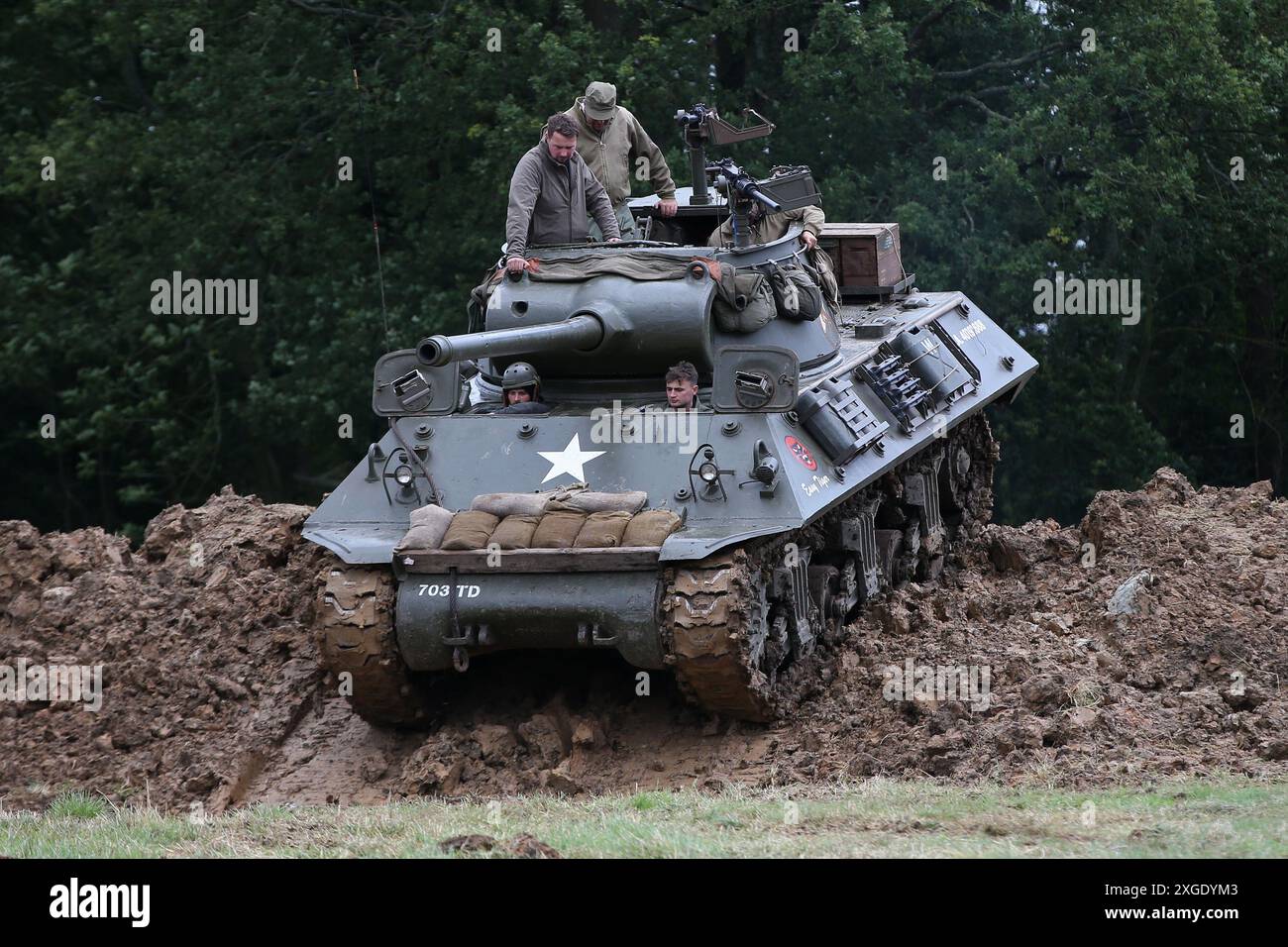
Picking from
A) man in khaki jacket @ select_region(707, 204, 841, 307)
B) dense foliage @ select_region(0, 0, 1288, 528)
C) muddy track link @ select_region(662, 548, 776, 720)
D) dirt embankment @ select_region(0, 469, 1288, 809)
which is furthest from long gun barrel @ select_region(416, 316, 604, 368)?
dense foliage @ select_region(0, 0, 1288, 528)

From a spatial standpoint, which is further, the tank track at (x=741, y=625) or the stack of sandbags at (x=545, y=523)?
the stack of sandbags at (x=545, y=523)

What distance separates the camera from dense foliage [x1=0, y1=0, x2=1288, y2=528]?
22422 mm

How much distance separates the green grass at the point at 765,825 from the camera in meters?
9.73

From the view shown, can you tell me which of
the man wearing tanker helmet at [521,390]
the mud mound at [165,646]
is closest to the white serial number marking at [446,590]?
the mud mound at [165,646]

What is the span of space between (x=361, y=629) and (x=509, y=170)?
10.9 meters

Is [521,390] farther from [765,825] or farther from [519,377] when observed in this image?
[765,825]

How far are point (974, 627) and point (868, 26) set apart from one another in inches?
381

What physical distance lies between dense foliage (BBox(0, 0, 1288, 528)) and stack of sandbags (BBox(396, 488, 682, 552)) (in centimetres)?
990

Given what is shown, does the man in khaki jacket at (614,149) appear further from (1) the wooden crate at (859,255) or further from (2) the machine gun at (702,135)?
(1) the wooden crate at (859,255)

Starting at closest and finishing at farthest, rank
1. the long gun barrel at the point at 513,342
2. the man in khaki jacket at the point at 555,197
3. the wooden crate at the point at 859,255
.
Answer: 1. the long gun barrel at the point at 513,342
2. the man in khaki jacket at the point at 555,197
3. the wooden crate at the point at 859,255

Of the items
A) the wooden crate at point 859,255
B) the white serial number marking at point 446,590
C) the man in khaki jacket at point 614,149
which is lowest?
the white serial number marking at point 446,590

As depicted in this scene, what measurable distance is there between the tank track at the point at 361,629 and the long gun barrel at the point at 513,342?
1.34m

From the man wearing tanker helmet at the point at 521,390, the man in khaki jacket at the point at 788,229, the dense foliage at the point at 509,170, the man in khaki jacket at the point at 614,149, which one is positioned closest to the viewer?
the man wearing tanker helmet at the point at 521,390

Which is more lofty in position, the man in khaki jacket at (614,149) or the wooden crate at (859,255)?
the man in khaki jacket at (614,149)
